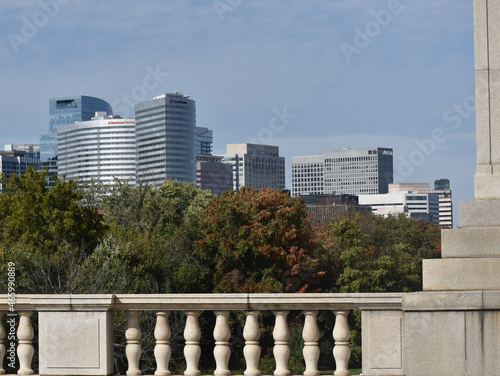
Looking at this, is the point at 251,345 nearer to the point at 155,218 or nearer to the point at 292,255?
the point at 292,255

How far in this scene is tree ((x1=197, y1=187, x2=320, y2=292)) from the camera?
160 ft

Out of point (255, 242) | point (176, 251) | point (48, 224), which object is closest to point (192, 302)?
point (48, 224)

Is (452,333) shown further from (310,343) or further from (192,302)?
(192,302)

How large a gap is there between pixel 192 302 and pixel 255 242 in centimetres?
3934

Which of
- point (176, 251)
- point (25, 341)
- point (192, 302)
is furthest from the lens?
point (176, 251)

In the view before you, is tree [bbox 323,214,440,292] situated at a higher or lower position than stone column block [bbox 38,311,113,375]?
lower

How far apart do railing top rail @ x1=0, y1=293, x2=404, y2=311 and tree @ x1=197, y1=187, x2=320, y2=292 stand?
38.2 meters

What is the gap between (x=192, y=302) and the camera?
947 cm

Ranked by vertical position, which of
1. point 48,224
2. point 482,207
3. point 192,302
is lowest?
point 192,302

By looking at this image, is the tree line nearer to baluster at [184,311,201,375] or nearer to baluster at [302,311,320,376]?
baluster at [184,311,201,375]

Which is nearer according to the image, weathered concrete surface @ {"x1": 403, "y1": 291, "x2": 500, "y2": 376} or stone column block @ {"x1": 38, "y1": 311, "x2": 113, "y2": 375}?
weathered concrete surface @ {"x1": 403, "y1": 291, "x2": 500, "y2": 376}

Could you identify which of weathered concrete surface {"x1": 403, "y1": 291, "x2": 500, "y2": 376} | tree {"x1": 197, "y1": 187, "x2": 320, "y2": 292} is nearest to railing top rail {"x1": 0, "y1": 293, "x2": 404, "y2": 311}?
weathered concrete surface {"x1": 403, "y1": 291, "x2": 500, "y2": 376}

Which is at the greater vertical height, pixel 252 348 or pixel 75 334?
pixel 75 334

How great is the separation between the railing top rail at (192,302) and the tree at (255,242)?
38.2m
